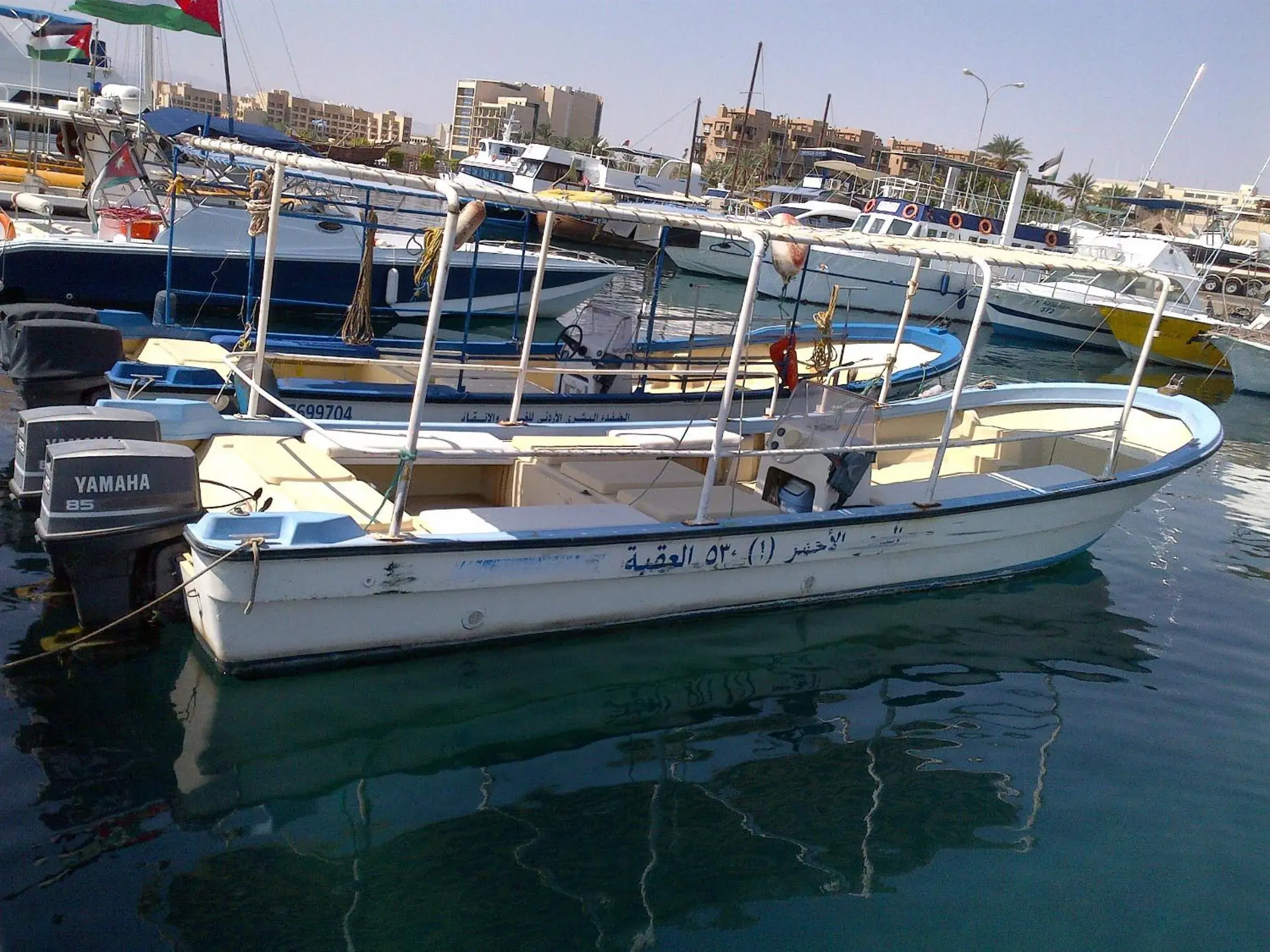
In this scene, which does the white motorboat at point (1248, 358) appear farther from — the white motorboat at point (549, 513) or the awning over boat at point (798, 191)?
the awning over boat at point (798, 191)

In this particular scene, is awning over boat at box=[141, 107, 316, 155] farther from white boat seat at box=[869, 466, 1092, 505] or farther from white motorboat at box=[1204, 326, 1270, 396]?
white motorboat at box=[1204, 326, 1270, 396]

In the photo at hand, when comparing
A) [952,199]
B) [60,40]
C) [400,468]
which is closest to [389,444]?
[400,468]

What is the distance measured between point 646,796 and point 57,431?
4.10 metres

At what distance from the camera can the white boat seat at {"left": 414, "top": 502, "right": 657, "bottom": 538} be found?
20.4 feet

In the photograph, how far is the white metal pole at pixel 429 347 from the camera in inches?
202

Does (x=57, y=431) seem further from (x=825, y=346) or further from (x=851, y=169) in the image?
(x=851, y=169)

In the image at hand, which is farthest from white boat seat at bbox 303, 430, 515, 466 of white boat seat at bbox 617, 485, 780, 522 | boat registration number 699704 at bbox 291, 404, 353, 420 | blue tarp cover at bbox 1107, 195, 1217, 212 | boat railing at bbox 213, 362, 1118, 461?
blue tarp cover at bbox 1107, 195, 1217, 212

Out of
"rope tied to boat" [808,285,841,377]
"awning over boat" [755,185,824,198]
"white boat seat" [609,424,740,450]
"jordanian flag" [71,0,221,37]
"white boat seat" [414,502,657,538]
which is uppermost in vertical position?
"jordanian flag" [71,0,221,37]

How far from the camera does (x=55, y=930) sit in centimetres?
393

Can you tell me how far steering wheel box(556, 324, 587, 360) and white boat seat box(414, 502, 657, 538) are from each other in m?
4.36

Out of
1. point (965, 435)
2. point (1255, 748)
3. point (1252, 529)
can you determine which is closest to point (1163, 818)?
point (1255, 748)

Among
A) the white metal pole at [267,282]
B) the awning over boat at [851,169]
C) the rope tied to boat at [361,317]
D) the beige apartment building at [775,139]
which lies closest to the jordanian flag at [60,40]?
the rope tied to boat at [361,317]

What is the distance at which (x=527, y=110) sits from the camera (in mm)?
109750

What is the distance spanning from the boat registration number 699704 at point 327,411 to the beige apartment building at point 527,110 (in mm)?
107185
